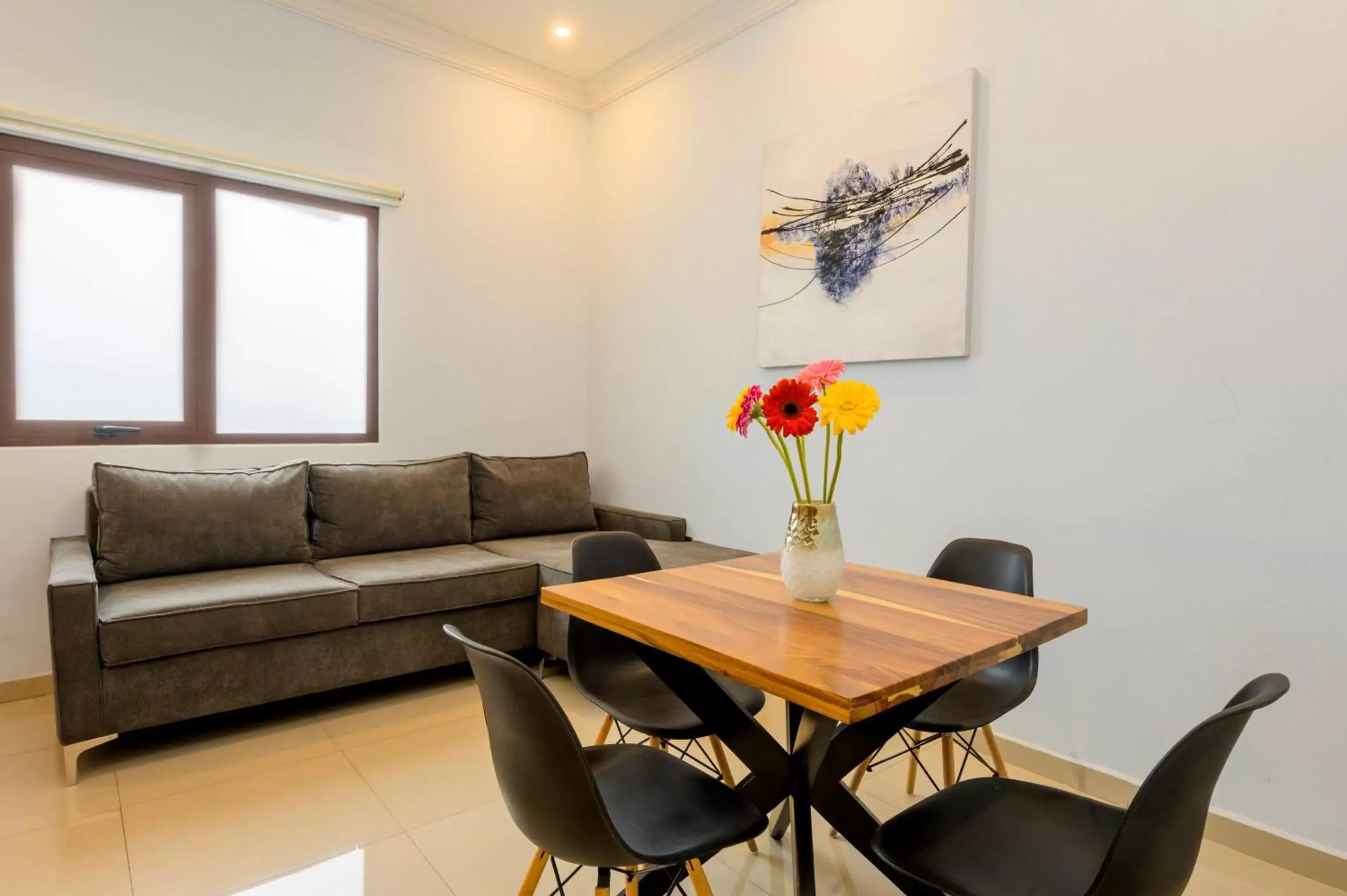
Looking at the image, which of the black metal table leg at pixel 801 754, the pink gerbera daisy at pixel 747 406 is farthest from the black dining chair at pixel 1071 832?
the pink gerbera daisy at pixel 747 406

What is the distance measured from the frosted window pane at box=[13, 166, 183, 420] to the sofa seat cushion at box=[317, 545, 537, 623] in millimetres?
1184

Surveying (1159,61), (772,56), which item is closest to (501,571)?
(772,56)

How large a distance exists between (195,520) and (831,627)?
2.73 meters

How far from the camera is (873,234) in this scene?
2926mm

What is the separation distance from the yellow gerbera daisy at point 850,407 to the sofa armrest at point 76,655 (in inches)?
94.4

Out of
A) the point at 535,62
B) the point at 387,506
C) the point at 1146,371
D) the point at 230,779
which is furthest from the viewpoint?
the point at 535,62

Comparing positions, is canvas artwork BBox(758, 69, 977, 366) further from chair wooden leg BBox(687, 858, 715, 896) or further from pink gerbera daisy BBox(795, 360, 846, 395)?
chair wooden leg BBox(687, 858, 715, 896)

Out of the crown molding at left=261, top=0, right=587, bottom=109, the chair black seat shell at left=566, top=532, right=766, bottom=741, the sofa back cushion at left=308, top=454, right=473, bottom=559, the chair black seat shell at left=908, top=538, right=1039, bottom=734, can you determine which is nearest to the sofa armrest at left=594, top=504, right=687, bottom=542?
the sofa back cushion at left=308, top=454, right=473, bottom=559

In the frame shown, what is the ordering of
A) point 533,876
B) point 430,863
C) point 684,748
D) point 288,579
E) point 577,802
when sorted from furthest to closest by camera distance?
point 288,579
point 684,748
point 430,863
point 533,876
point 577,802

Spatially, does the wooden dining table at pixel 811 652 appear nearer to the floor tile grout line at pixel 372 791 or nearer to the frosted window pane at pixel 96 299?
the floor tile grout line at pixel 372 791

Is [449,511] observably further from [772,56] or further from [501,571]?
[772,56]

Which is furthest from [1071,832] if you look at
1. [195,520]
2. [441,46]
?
[441,46]

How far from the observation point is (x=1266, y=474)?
199cm

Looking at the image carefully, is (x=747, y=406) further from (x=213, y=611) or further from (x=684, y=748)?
(x=213, y=611)
